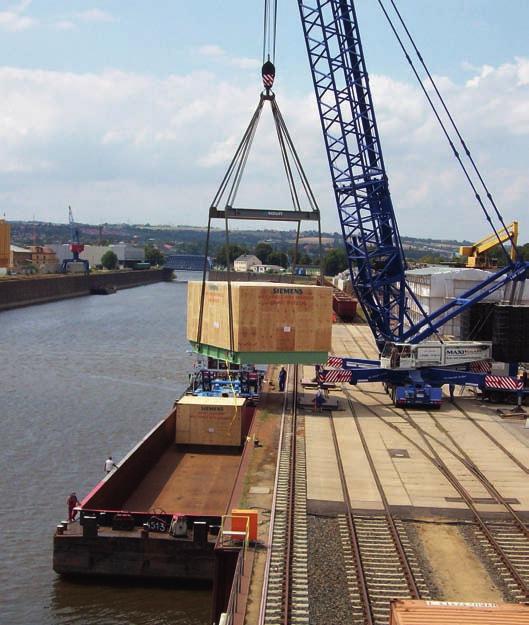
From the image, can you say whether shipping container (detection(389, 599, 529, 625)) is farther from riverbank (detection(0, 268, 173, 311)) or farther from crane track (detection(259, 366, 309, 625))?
riverbank (detection(0, 268, 173, 311))

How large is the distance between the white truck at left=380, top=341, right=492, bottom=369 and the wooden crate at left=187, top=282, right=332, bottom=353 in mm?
4297

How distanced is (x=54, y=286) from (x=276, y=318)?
94.3 m

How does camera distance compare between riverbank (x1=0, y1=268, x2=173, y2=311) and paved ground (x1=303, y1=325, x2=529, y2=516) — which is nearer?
paved ground (x1=303, y1=325, x2=529, y2=516)

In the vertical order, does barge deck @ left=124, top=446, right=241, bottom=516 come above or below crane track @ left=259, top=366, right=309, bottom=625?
below

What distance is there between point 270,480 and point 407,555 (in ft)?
17.8

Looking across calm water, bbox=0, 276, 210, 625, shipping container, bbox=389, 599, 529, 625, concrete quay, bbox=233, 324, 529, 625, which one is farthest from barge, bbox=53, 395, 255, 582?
shipping container, bbox=389, 599, 529, 625

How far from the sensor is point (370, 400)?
3331cm

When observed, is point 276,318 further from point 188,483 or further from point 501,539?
point 501,539

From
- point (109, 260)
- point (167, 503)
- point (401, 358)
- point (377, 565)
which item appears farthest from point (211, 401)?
point (109, 260)

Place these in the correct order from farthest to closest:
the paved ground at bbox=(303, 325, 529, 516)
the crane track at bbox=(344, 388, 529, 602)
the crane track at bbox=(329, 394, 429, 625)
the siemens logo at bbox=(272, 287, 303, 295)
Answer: the siemens logo at bbox=(272, 287, 303, 295)
the paved ground at bbox=(303, 325, 529, 516)
the crane track at bbox=(344, 388, 529, 602)
the crane track at bbox=(329, 394, 429, 625)

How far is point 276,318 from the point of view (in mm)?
29219

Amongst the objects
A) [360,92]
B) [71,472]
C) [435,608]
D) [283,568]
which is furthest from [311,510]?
[360,92]

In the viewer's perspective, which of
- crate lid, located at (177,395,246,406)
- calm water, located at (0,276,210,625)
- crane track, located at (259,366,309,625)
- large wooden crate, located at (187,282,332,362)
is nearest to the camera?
crane track, located at (259,366,309,625)

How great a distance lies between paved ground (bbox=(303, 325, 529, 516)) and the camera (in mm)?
18781
